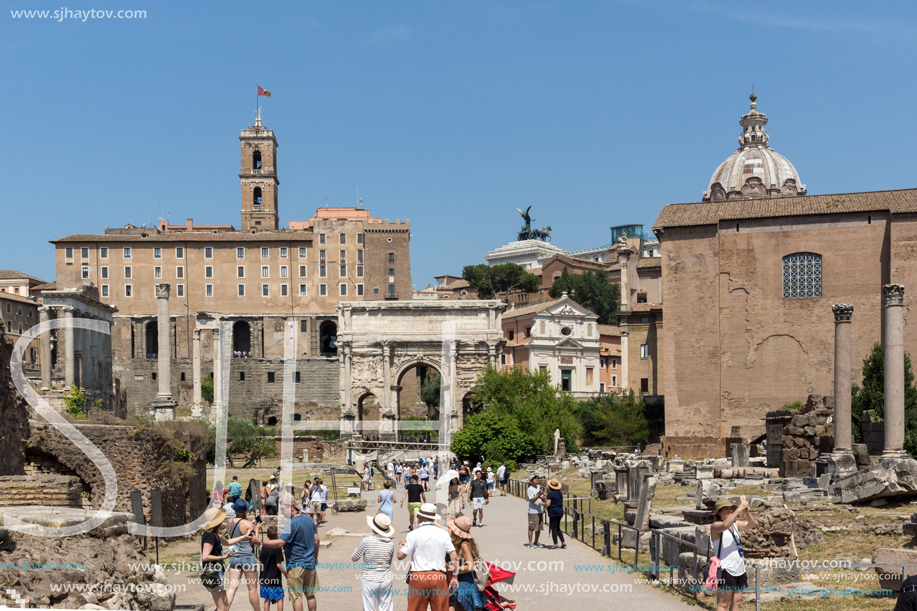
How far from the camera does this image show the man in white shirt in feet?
23.8

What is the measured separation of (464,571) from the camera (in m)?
7.79

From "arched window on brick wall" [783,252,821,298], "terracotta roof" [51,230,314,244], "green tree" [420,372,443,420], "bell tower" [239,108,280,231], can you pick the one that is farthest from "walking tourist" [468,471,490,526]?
"bell tower" [239,108,280,231]

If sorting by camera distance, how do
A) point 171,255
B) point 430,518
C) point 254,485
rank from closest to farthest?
1. point 430,518
2. point 254,485
3. point 171,255

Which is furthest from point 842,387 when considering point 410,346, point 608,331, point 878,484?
point 608,331

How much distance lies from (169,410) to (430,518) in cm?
2715

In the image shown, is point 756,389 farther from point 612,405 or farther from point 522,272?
point 522,272

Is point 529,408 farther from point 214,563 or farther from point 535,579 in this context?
point 214,563

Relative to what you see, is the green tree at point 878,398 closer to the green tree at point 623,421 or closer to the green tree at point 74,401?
the green tree at point 623,421

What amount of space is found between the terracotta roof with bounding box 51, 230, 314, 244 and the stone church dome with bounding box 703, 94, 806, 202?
34705mm

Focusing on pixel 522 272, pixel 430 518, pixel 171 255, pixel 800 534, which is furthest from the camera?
pixel 522 272

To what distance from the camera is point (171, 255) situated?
76875 millimetres

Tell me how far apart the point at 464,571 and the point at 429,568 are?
2.00ft

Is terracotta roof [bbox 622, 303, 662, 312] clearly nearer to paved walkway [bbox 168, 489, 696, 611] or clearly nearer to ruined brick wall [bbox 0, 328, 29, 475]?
paved walkway [bbox 168, 489, 696, 611]

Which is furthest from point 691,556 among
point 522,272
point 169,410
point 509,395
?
point 522,272
